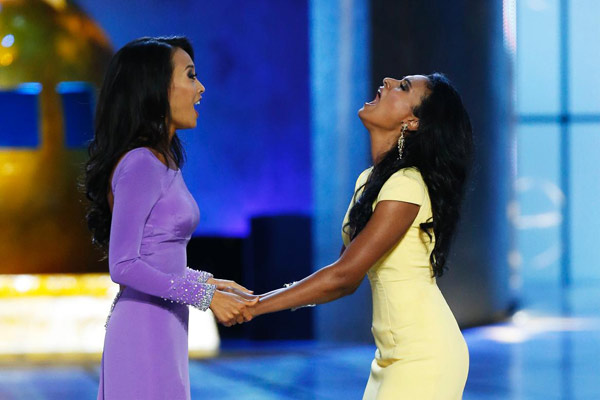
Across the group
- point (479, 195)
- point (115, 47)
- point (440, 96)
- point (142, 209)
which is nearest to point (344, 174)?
point (479, 195)

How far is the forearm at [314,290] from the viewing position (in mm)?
2453

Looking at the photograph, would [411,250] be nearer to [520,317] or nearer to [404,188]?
[404,188]

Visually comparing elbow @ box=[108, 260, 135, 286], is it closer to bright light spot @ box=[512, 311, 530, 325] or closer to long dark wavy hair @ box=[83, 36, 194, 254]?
long dark wavy hair @ box=[83, 36, 194, 254]

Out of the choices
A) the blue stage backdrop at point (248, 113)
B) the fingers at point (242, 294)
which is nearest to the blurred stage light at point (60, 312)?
the blue stage backdrop at point (248, 113)

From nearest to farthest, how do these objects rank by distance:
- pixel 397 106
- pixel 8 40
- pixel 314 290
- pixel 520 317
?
1. pixel 314 290
2. pixel 397 106
3. pixel 8 40
4. pixel 520 317

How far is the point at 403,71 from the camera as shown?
6613mm

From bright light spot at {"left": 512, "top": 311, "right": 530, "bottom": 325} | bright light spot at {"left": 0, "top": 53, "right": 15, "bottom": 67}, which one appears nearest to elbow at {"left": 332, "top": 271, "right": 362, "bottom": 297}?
bright light spot at {"left": 0, "top": 53, "right": 15, "bottom": 67}

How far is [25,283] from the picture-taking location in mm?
7309

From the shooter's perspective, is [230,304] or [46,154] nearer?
[230,304]

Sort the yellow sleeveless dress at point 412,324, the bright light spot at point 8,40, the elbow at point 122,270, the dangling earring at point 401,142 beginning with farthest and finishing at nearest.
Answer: the bright light spot at point 8,40, the dangling earring at point 401,142, the yellow sleeveless dress at point 412,324, the elbow at point 122,270

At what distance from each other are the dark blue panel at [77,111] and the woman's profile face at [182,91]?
16.2 ft

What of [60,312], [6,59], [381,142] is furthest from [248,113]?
[381,142]

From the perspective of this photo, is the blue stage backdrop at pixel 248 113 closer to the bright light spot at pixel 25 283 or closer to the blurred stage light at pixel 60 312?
the blurred stage light at pixel 60 312

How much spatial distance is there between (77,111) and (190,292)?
528 centimetres
